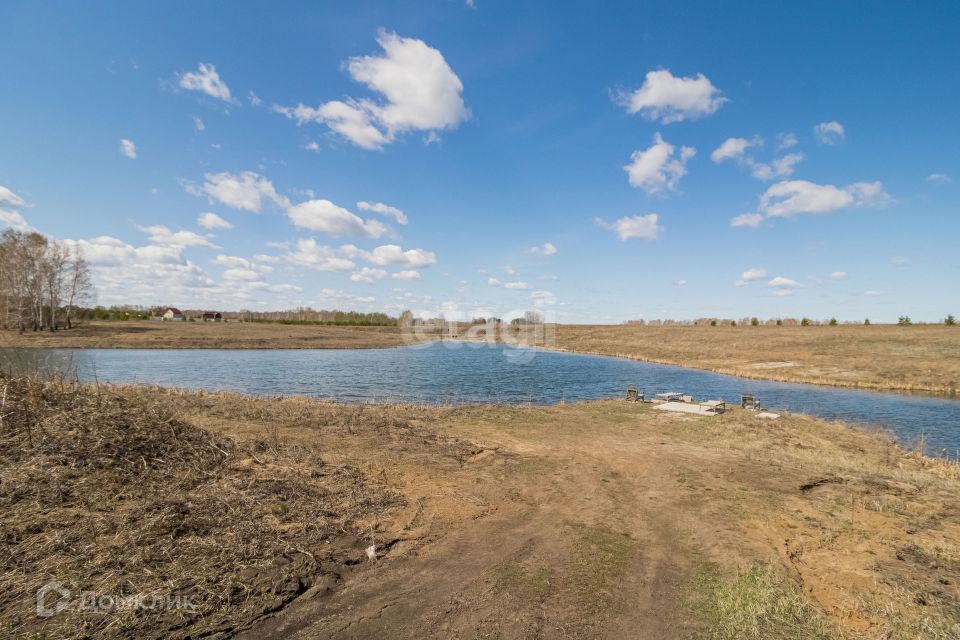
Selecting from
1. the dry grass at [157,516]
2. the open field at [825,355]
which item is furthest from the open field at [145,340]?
the dry grass at [157,516]

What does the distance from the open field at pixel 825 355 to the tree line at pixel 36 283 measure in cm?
9784

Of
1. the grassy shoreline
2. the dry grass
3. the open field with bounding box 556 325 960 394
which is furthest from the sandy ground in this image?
the grassy shoreline

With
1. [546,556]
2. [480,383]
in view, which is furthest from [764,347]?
[546,556]

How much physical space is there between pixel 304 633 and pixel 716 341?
8792cm

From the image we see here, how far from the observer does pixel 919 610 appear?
6324 mm

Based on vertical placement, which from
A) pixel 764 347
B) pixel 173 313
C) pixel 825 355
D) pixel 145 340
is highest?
pixel 173 313

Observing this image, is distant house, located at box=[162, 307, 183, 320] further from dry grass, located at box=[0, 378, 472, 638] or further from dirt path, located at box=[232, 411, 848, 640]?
dirt path, located at box=[232, 411, 848, 640]

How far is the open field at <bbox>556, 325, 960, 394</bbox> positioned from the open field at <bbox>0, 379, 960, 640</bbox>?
39.8 meters

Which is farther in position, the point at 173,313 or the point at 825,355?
the point at 173,313

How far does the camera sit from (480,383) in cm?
4112

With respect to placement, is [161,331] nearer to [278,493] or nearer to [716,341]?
[278,493]

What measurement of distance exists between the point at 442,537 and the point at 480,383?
32.7m

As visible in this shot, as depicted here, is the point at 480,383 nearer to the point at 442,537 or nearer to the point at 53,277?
the point at 442,537

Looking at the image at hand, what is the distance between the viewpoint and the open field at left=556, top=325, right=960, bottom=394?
43844 mm
